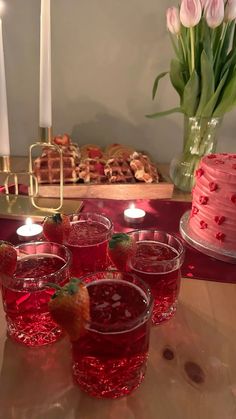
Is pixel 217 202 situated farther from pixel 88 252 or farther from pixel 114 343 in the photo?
pixel 114 343

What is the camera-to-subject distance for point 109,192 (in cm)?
112

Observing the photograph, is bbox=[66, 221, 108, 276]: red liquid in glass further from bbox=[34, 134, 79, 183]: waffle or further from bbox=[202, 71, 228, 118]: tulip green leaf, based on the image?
bbox=[202, 71, 228, 118]: tulip green leaf

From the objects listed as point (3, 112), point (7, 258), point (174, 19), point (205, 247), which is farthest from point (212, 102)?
point (7, 258)

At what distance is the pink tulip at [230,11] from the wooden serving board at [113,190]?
49cm

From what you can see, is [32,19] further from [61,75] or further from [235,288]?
[235,288]

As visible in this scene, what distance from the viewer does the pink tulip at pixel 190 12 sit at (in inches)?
37.6

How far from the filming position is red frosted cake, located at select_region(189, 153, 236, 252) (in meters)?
0.78

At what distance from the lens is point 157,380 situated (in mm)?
507

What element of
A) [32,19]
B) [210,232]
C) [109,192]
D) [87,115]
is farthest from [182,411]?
[32,19]

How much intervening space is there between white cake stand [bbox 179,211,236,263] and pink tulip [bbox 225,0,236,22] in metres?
0.59

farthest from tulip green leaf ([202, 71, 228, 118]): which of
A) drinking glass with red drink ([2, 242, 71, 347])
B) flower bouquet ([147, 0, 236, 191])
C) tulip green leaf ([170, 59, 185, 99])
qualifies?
drinking glass with red drink ([2, 242, 71, 347])

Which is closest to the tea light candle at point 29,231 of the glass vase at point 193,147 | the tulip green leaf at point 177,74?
the glass vase at point 193,147

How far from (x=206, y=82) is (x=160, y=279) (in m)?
0.69

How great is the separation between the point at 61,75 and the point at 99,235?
34.8 inches
